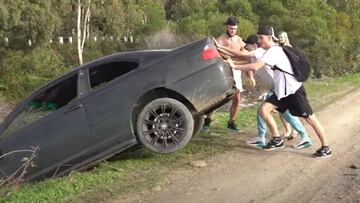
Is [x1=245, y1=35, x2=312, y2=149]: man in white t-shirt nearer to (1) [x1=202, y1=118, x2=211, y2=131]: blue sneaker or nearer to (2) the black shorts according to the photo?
(2) the black shorts

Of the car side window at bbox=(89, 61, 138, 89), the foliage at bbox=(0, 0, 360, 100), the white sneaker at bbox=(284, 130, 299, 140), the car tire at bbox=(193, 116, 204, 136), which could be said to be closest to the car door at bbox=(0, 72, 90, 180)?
the car side window at bbox=(89, 61, 138, 89)

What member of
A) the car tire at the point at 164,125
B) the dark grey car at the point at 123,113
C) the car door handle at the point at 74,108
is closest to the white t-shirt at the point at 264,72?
the dark grey car at the point at 123,113

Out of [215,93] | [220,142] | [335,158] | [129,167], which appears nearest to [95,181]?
[129,167]

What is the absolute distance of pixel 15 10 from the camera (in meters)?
30.5

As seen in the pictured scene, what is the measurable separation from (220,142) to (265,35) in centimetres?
191

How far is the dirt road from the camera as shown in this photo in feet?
19.7

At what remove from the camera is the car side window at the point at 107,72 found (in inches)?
300

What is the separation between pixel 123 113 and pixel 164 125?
565 millimetres

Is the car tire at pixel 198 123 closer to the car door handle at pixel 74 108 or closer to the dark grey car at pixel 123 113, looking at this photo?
the dark grey car at pixel 123 113

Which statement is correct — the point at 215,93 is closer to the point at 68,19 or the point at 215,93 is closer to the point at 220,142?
the point at 220,142

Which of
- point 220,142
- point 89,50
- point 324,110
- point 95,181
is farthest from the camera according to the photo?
point 89,50

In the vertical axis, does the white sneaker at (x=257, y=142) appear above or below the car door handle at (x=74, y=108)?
below

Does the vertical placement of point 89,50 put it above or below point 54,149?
below

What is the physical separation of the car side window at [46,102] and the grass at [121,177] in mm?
941
